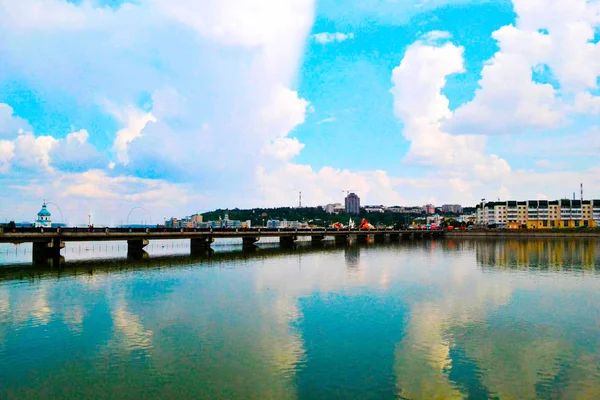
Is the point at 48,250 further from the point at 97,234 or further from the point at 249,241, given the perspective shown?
the point at 249,241

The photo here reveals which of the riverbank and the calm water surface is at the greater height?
the calm water surface

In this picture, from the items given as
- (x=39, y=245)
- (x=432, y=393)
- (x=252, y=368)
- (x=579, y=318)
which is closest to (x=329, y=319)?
(x=252, y=368)

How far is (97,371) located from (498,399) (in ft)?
58.1

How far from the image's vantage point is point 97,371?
20891 millimetres

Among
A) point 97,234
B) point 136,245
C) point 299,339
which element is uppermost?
point 97,234

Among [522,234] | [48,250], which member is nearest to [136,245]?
[48,250]

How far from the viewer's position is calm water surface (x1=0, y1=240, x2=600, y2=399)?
19.1 m

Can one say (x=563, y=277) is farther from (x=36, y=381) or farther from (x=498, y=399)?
(x=36, y=381)

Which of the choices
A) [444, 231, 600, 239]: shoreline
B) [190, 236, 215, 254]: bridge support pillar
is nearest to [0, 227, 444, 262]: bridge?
[190, 236, 215, 254]: bridge support pillar

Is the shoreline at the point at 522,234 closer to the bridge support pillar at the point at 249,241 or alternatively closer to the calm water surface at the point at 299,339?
the bridge support pillar at the point at 249,241

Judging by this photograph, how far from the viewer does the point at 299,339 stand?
85.3ft

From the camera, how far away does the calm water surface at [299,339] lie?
1914 cm

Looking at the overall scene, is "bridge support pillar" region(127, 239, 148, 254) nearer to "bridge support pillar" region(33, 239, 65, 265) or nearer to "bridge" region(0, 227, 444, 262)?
"bridge" region(0, 227, 444, 262)

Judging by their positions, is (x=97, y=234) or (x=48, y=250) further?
(x=97, y=234)
